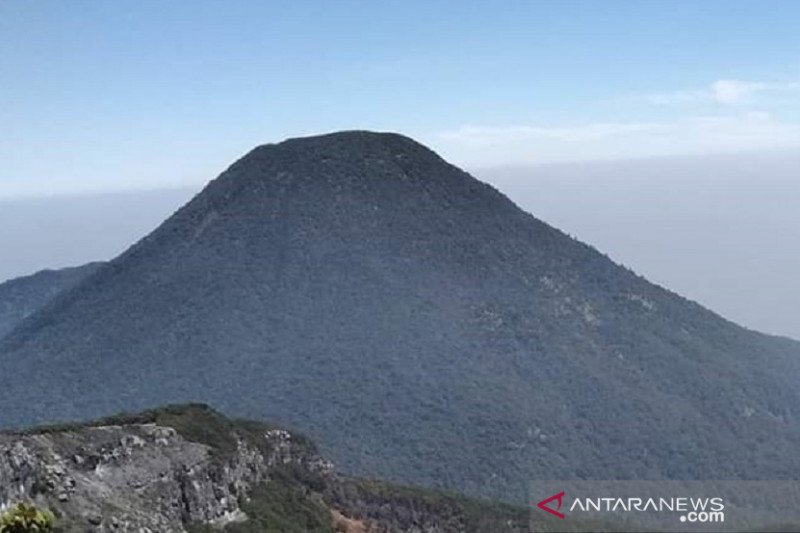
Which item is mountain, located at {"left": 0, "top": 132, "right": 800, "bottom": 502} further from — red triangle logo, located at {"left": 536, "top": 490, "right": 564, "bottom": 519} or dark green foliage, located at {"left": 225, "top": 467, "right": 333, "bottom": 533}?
red triangle logo, located at {"left": 536, "top": 490, "right": 564, "bottom": 519}

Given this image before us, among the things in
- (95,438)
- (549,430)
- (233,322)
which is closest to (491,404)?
(549,430)

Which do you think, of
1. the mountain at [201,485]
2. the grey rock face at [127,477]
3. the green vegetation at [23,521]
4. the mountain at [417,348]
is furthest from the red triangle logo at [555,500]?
the mountain at [417,348]

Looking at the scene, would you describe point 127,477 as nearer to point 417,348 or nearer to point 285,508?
point 285,508

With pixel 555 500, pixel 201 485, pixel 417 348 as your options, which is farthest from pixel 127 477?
pixel 417 348

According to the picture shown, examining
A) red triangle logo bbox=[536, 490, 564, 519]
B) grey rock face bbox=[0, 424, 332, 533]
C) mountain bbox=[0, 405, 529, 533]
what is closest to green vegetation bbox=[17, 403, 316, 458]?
mountain bbox=[0, 405, 529, 533]

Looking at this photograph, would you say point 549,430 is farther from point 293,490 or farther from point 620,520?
point 620,520

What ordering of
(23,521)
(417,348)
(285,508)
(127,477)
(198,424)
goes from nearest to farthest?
(23,521) < (127,477) < (285,508) < (198,424) < (417,348)

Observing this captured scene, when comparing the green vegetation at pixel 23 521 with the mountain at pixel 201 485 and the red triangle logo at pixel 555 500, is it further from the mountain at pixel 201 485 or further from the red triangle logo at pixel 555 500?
the red triangle logo at pixel 555 500
